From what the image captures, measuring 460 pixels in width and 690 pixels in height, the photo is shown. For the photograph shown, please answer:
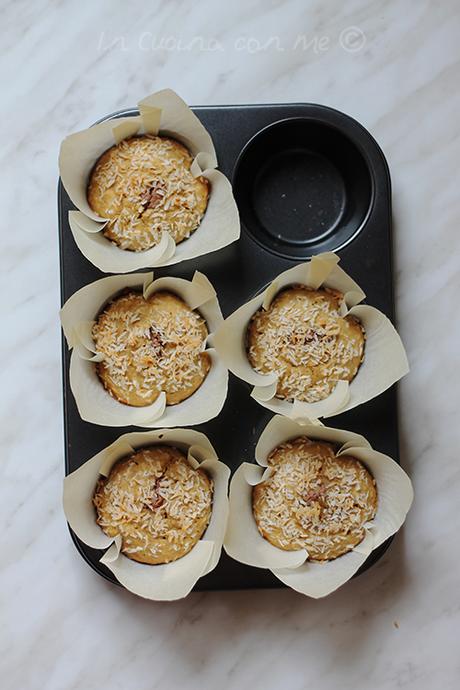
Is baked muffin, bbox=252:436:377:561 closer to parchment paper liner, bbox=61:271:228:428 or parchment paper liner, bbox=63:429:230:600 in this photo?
parchment paper liner, bbox=63:429:230:600

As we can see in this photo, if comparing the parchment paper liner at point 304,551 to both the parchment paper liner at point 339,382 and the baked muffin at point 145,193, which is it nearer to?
the parchment paper liner at point 339,382

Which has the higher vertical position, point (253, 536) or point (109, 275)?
point (109, 275)

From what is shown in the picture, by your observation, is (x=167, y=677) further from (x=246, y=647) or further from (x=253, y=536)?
(x=253, y=536)

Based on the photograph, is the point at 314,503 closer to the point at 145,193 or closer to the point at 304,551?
the point at 304,551

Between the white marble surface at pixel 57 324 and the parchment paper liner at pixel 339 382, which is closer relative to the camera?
the parchment paper liner at pixel 339 382

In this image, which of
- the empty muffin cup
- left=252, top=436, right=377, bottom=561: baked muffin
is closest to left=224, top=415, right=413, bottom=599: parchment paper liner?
left=252, top=436, right=377, bottom=561: baked muffin

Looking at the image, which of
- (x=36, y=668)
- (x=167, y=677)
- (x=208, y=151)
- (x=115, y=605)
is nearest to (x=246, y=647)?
(x=167, y=677)

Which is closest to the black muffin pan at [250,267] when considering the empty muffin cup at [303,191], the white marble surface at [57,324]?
the empty muffin cup at [303,191]
